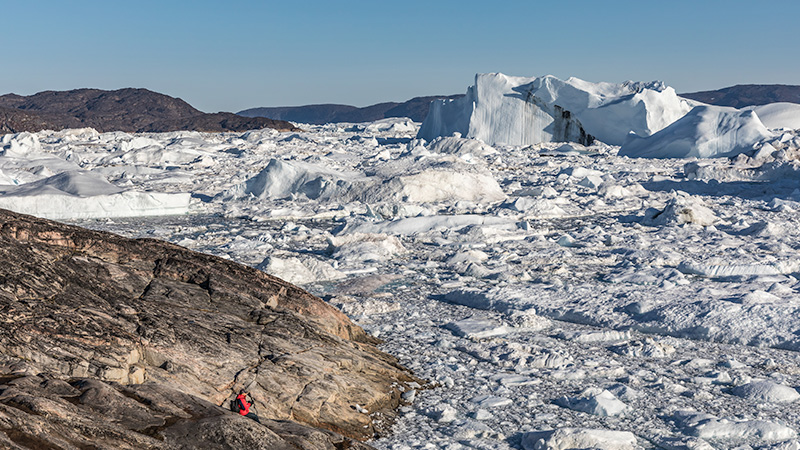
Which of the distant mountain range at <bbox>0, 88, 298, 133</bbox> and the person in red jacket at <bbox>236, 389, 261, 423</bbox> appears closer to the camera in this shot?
the person in red jacket at <bbox>236, 389, 261, 423</bbox>

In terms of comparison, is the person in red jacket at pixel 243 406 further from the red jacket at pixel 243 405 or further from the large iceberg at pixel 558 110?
the large iceberg at pixel 558 110

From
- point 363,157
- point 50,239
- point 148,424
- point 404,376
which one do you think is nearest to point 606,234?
point 404,376

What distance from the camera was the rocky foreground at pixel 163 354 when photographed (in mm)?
2805

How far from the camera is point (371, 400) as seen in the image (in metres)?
4.04

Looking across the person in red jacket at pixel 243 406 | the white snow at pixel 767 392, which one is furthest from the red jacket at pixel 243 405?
the white snow at pixel 767 392

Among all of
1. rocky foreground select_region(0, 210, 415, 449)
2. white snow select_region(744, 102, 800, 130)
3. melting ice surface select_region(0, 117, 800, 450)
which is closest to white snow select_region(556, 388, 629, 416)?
melting ice surface select_region(0, 117, 800, 450)

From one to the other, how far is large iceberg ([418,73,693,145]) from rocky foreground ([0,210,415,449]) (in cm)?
2179

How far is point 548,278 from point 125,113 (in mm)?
74879

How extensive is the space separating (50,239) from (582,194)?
1289 centimetres

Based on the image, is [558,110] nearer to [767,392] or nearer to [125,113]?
[767,392]

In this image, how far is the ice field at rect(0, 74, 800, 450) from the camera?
13.8 ft

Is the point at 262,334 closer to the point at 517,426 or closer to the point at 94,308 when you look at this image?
the point at 94,308

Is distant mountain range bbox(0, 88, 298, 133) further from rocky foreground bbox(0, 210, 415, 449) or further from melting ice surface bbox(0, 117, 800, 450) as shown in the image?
rocky foreground bbox(0, 210, 415, 449)

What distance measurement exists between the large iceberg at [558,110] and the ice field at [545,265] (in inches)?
143
